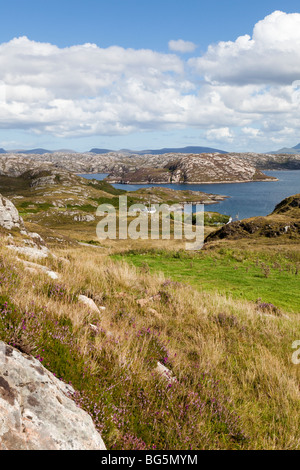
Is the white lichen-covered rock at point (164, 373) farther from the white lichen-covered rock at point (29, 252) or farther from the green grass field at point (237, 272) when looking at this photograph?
the green grass field at point (237, 272)

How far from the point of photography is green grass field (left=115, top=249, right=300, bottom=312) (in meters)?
14.7

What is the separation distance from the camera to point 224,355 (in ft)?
19.0

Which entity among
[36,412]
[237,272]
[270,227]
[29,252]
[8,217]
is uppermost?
[8,217]

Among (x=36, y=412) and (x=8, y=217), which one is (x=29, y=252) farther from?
(x=8, y=217)

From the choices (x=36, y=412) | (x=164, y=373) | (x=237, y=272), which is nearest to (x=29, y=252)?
(x=164, y=373)

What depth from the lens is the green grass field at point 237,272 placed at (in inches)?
579

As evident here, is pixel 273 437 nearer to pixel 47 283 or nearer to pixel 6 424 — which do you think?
pixel 6 424

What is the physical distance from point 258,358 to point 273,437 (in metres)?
2.18

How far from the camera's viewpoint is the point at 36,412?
272cm

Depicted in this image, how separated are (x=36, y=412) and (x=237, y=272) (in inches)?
767

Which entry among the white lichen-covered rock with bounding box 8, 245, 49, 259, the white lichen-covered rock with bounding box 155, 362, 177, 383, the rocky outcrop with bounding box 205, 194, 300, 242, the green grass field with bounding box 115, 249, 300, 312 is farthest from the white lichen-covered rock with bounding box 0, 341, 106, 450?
the rocky outcrop with bounding box 205, 194, 300, 242

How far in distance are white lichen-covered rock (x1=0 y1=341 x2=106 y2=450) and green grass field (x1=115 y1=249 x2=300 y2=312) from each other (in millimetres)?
11013
